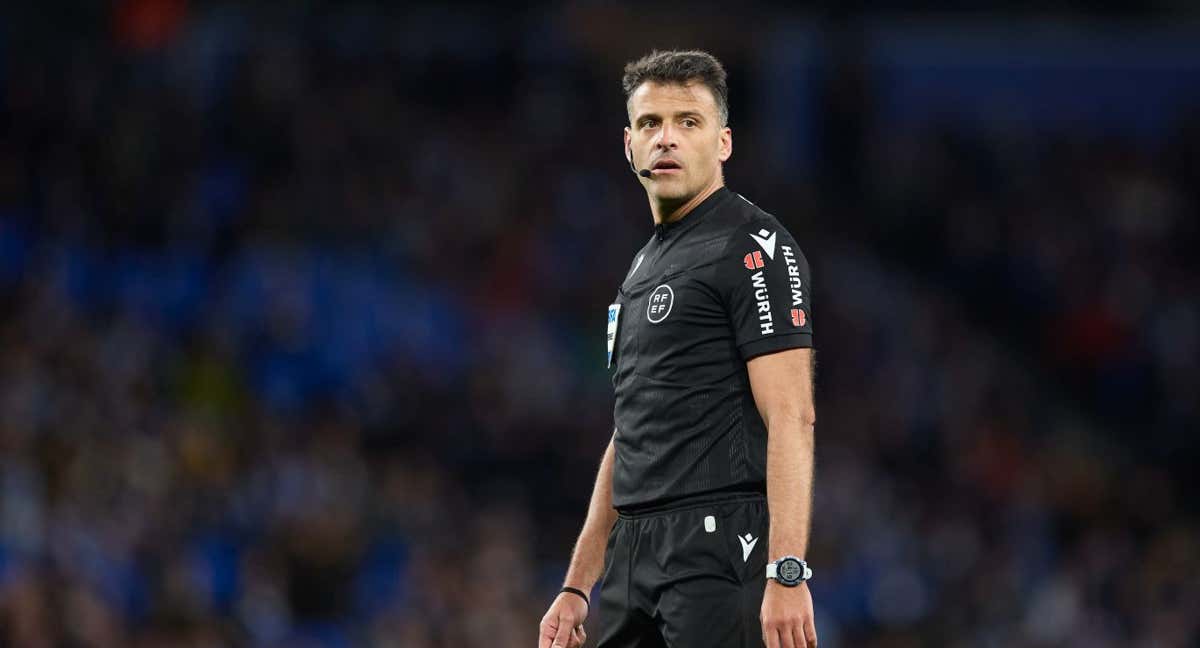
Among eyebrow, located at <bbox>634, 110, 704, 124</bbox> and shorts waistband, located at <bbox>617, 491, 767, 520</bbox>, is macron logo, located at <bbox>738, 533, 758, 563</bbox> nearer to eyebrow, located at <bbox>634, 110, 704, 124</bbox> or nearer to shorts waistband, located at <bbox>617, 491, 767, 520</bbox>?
shorts waistband, located at <bbox>617, 491, 767, 520</bbox>

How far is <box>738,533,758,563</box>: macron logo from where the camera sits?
4578 mm

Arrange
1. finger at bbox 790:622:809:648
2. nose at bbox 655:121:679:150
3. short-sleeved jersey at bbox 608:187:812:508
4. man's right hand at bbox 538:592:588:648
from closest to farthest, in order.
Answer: finger at bbox 790:622:809:648 → short-sleeved jersey at bbox 608:187:812:508 → nose at bbox 655:121:679:150 → man's right hand at bbox 538:592:588:648

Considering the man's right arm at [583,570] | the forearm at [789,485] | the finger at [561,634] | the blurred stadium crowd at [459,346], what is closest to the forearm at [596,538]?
the man's right arm at [583,570]

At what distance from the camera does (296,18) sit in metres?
16.9

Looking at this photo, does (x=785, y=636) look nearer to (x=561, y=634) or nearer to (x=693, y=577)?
(x=693, y=577)

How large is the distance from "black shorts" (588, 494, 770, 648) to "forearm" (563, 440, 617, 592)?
0.28m

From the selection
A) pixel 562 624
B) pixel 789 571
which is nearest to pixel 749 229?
pixel 789 571

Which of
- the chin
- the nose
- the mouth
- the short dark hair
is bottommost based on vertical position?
the chin

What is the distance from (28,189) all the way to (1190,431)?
914cm

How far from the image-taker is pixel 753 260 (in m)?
4.68

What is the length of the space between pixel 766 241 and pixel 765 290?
0.17m

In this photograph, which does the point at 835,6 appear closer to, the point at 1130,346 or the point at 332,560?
the point at 1130,346

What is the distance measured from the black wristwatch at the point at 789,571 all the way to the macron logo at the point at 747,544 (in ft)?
0.69

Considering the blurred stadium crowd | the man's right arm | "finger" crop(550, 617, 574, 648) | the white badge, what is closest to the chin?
the white badge
